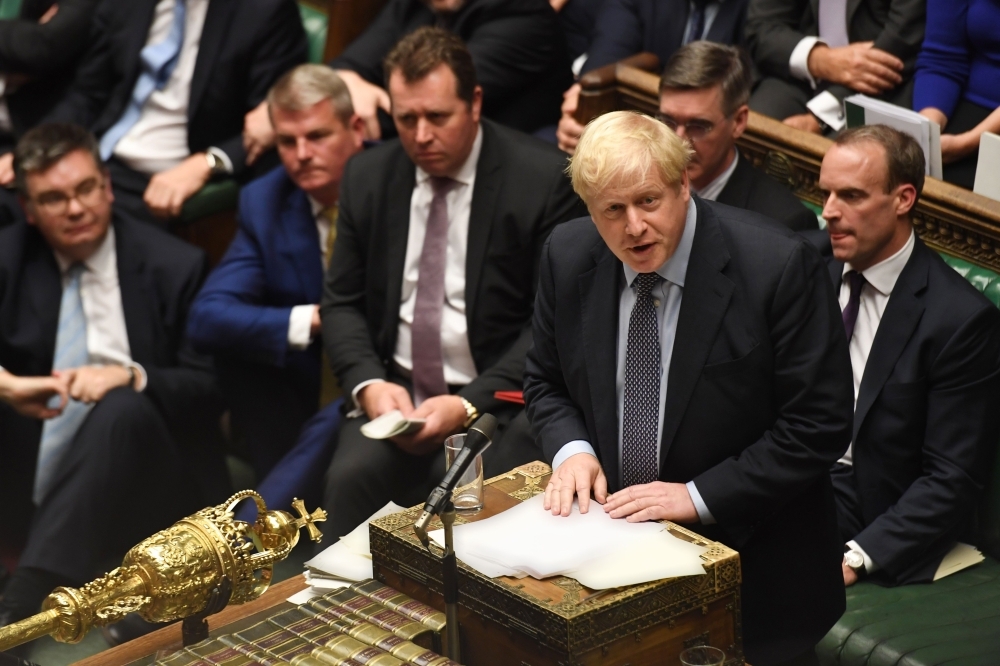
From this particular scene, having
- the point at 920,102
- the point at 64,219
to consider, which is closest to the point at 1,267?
the point at 64,219

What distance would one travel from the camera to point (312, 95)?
3684mm

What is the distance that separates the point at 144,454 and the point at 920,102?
2331 mm

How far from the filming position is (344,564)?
242 centimetres

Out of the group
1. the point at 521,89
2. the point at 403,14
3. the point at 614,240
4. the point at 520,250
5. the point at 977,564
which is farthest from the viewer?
the point at 403,14

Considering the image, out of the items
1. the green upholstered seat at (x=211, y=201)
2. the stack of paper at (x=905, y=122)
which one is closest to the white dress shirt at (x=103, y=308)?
the green upholstered seat at (x=211, y=201)

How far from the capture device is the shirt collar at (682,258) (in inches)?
87.7

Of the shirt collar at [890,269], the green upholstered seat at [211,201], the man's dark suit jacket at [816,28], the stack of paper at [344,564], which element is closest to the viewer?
the stack of paper at [344,564]

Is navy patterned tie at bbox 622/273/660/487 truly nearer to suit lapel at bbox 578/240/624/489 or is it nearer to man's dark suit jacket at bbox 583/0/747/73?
suit lapel at bbox 578/240/624/489

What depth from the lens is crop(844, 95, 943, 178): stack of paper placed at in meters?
3.08

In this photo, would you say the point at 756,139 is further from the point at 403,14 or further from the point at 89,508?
the point at 89,508

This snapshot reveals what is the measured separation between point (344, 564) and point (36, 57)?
2.92m

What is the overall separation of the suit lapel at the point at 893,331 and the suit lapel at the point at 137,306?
84.5 inches

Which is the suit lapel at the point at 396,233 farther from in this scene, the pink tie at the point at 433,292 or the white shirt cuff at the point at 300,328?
the white shirt cuff at the point at 300,328

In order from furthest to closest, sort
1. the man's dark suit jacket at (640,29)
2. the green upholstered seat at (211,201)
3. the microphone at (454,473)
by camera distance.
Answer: the green upholstered seat at (211,201) → the man's dark suit jacket at (640,29) → the microphone at (454,473)
